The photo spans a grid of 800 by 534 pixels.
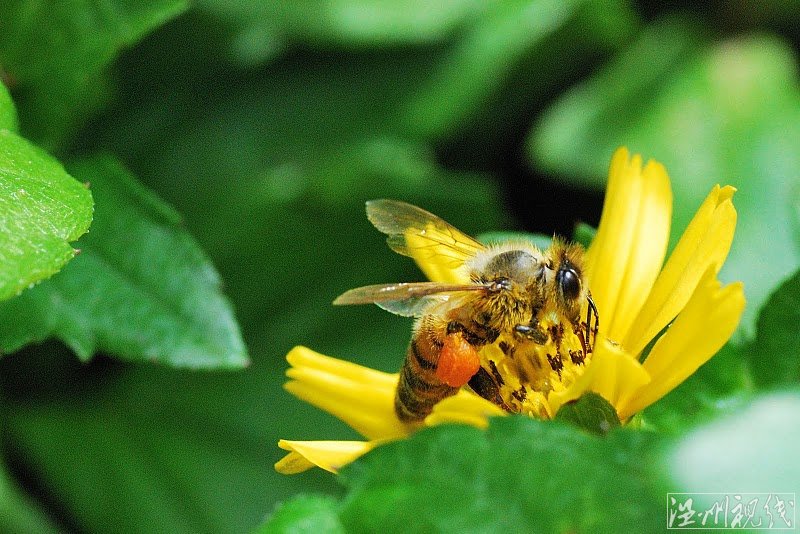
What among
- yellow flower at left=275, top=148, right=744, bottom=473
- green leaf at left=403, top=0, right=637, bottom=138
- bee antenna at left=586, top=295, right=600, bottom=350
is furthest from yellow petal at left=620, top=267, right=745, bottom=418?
green leaf at left=403, top=0, right=637, bottom=138

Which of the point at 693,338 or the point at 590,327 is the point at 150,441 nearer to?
the point at 590,327

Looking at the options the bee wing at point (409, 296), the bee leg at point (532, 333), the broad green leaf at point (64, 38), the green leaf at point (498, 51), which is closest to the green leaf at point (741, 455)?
the bee wing at point (409, 296)

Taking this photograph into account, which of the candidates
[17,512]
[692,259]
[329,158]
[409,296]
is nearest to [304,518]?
[409,296]

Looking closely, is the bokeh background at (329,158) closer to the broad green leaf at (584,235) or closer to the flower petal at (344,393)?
the broad green leaf at (584,235)

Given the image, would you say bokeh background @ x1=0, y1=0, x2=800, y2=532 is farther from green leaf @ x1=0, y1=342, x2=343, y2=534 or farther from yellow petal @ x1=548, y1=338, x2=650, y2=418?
yellow petal @ x1=548, y1=338, x2=650, y2=418

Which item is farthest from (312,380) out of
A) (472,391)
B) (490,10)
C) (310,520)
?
(490,10)

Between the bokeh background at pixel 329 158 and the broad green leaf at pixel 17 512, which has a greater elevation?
the bokeh background at pixel 329 158

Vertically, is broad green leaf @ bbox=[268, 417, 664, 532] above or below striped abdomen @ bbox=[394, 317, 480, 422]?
below
